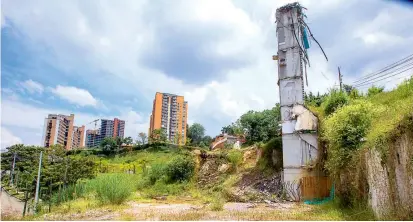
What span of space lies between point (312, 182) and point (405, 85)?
4773mm

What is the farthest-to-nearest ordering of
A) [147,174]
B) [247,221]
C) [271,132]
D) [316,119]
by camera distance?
1. [271,132]
2. [147,174]
3. [316,119]
4. [247,221]

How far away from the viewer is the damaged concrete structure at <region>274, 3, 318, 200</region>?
1234 centimetres

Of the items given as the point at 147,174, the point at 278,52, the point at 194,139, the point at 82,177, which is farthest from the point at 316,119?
the point at 194,139

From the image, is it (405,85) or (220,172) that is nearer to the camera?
(405,85)

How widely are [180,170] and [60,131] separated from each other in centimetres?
4321

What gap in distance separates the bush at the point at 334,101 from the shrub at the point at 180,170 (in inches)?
348

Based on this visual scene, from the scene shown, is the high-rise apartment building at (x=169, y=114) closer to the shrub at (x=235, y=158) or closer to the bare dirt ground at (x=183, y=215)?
the shrub at (x=235, y=158)

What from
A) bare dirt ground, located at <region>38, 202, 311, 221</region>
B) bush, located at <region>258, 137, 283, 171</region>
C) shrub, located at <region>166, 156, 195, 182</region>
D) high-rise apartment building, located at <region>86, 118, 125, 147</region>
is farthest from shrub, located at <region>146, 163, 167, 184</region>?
high-rise apartment building, located at <region>86, 118, 125, 147</region>

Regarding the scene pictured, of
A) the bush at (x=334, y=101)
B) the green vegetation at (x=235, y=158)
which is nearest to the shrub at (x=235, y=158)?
the green vegetation at (x=235, y=158)

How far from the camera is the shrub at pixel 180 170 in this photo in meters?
17.7

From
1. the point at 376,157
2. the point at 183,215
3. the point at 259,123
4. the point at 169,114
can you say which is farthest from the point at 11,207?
the point at 169,114

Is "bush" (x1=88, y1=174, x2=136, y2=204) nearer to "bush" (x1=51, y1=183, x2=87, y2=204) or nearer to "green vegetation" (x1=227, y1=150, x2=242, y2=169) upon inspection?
"bush" (x1=51, y1=183, x2=87, y2=204)

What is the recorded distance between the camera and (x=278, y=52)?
14.4 m

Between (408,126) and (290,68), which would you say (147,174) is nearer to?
(290,68)
